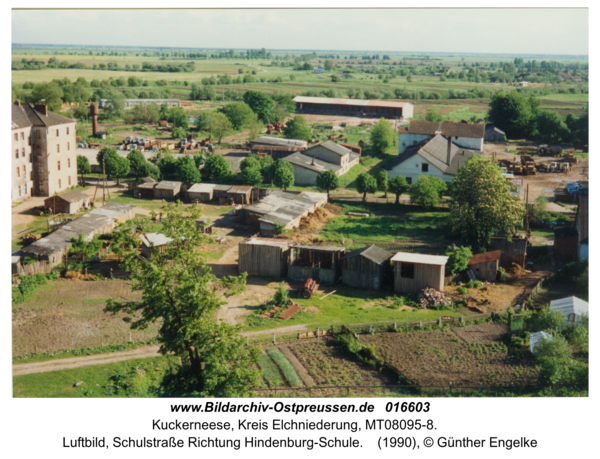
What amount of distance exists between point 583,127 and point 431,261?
54654mm

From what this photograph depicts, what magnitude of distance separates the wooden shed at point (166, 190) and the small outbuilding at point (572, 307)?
32.5m

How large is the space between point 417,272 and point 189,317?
16.8 metres

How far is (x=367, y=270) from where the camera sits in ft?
109

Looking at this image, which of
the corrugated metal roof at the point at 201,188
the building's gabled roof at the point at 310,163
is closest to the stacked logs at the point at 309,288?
the corrugated metal roof at the point at 201,188

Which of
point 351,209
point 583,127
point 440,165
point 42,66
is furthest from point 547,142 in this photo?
point 42,66

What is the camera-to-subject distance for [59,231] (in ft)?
124

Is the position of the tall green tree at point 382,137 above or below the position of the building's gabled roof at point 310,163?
above

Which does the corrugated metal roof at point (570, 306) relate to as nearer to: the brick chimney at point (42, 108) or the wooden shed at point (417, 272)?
the wooden shed at point (417, 272)

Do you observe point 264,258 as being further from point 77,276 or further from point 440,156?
point 440,156

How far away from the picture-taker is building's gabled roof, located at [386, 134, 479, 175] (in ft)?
180

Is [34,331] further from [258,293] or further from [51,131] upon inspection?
[51,131]

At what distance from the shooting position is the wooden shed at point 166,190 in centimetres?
5134

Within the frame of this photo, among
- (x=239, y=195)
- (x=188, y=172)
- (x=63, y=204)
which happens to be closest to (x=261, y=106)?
(x=188, y=172)

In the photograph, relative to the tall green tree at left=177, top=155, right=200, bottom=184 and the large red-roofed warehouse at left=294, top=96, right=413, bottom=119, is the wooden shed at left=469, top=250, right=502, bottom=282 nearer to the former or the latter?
the tall green tree at left=177, top=155, right=200, bottom=184
